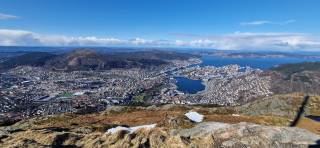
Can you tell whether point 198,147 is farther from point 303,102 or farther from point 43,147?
point 303,102

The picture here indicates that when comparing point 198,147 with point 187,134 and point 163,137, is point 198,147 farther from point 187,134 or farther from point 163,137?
point 187,134

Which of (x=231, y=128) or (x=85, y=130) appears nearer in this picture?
(x=231, y=128)

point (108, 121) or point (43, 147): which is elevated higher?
point (43, 147)

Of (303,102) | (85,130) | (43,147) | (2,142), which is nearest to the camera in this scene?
(43,147)

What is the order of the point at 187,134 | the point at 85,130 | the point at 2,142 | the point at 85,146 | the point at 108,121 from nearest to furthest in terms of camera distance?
the point at 85,146
the point at 2,142
the point at 187,134
the point at 85,130
the point at 108,121

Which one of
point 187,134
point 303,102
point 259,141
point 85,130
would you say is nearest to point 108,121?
point 85,130

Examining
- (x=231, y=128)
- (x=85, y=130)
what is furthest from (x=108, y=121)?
(x=231, y=128)
